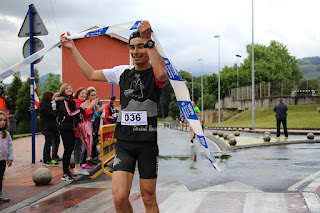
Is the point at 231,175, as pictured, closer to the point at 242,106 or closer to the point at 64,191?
the point at 64,191

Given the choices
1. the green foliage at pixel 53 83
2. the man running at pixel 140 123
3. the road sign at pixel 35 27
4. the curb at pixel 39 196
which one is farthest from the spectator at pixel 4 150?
the green foliage at pixel 53 83

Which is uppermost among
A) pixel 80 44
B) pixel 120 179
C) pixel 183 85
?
pixel 80 44

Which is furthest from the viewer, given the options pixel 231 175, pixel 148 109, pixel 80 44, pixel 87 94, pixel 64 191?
pixel 80 44

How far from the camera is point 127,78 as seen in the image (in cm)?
391

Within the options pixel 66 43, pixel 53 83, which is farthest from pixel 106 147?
pixel 53 83

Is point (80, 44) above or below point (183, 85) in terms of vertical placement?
above

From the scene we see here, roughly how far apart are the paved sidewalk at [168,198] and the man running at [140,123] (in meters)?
2.00

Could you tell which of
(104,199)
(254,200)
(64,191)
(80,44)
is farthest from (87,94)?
(80,44)

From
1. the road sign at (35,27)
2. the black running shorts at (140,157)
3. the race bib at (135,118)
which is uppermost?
the road sign at (35,27)

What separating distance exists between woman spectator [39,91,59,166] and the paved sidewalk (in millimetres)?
2250

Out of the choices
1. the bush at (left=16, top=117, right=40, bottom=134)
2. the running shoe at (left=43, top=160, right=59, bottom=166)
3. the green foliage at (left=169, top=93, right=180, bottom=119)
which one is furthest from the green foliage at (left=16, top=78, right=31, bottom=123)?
the green foliage at (left=169, top=93, right=180, bottom=119)

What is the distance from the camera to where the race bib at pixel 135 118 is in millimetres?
3721

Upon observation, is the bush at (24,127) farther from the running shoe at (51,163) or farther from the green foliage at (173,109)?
the green foliage at (173,109)

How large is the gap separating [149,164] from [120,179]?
1.00ft
